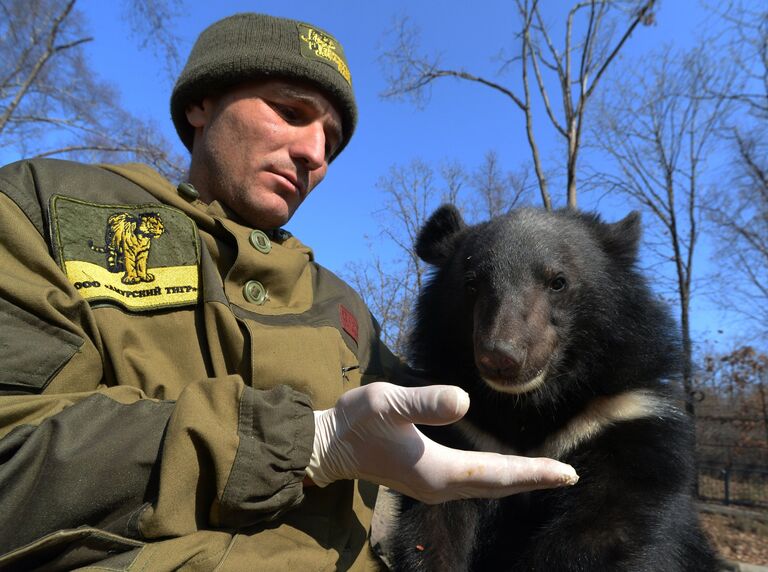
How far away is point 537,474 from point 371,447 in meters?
0.52

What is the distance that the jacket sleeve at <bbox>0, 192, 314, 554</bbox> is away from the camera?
1.31m

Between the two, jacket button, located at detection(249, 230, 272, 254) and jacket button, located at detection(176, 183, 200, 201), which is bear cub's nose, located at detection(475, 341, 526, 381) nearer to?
jacket button, located at detection(249, 230, 272, 254)

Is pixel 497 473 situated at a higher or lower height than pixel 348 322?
lower

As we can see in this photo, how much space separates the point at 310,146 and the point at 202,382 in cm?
140

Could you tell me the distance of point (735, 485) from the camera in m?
12.9

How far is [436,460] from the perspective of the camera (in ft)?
5.57

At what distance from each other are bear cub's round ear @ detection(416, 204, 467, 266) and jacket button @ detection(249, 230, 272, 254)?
1.26 meters

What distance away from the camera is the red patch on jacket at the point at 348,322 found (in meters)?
2.41

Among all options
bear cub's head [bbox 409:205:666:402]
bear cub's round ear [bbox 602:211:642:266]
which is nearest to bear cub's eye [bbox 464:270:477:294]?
bear cub's head [bbox 409:205:666:402]

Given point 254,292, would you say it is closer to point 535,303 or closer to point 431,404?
point 431,404

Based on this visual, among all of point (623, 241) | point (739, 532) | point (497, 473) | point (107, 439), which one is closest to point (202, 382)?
point (107, 439)

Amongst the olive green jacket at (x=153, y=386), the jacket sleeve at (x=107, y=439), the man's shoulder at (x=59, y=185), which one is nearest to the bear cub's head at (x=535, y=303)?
the olive green jacket at (x=153, y=386)

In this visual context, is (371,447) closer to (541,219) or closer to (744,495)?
(541,219)

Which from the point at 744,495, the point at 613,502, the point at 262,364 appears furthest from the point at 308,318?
the point at 744,495
